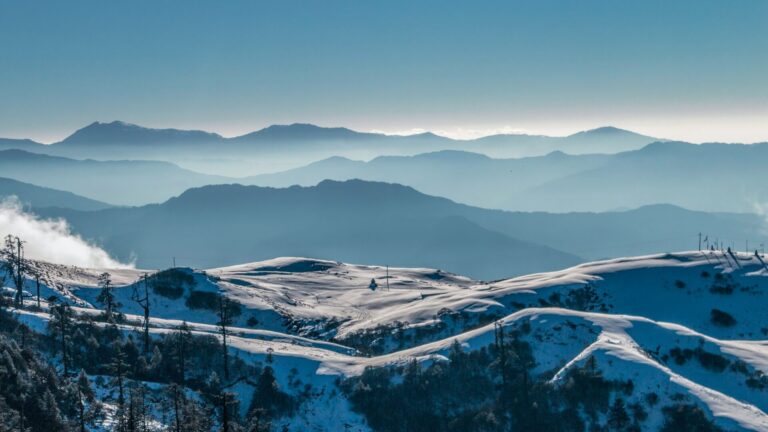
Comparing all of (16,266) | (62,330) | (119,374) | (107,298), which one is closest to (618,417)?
(119,374)

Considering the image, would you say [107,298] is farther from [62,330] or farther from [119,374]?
[119,374]

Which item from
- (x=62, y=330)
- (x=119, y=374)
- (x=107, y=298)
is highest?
(x=62, y=330)

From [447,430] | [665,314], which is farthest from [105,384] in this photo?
[665,314]

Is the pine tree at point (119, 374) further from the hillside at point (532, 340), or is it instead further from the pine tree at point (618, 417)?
the pine tree at point (618, 417)

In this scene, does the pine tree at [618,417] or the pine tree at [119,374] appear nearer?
the pine tree at [119,374]

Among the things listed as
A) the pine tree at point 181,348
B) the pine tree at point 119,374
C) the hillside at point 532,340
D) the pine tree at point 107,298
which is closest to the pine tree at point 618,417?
the hillside at point 532,340

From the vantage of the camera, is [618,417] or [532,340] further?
[532,340]

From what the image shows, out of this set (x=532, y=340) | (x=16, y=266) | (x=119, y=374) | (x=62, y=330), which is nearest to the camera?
(x=119, y=374)

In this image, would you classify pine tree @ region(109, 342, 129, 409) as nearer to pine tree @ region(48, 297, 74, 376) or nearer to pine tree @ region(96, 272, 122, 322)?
pine tree @ region(48, 297, 74, 376)

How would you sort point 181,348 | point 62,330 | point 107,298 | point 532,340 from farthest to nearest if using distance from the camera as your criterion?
point 107,298 < point 532,340 < point 181,348 < point 62,330
